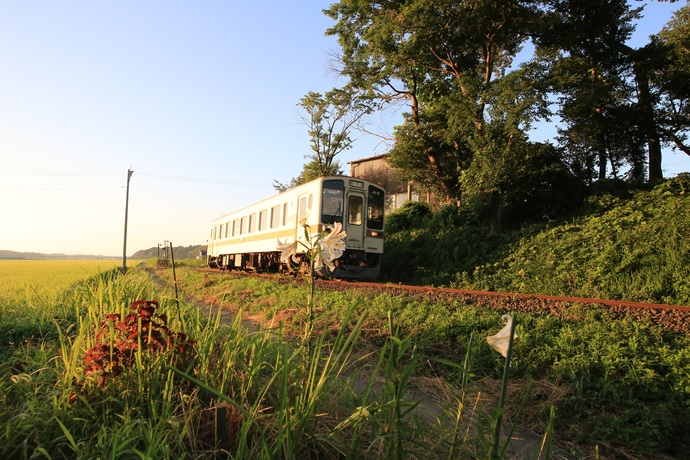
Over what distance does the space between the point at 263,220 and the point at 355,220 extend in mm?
4467

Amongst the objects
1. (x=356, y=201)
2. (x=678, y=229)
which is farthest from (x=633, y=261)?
(x=356, y=201)

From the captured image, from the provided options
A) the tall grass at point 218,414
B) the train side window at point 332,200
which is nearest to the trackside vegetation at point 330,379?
the tall grass at point 218,414

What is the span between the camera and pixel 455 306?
19.4 feet

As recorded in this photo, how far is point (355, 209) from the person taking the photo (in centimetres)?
1266

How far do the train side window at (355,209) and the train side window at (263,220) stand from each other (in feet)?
13.0

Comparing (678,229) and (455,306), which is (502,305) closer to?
(455,306)

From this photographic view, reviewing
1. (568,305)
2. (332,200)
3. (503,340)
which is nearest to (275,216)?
(332,200)

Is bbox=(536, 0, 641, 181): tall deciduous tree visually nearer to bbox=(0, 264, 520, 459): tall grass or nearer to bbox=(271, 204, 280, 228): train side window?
bbox=(271, 204, 280, 228): train side window

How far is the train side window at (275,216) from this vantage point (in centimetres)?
1413

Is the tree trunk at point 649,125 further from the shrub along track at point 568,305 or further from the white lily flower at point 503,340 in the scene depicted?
the white lily flower at point 503,340

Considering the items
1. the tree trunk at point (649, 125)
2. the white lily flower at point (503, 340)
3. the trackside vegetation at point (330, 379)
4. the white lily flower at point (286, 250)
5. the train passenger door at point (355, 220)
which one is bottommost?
the trackside vegetation at point (330, 379)

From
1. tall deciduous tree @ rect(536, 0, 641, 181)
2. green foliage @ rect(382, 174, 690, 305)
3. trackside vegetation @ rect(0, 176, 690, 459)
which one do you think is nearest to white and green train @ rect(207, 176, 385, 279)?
green foliage @ rect(382, 174, 690, 305)

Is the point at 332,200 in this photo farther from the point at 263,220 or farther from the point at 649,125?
the point at 649,125

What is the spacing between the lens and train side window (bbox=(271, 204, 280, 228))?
556 inches
